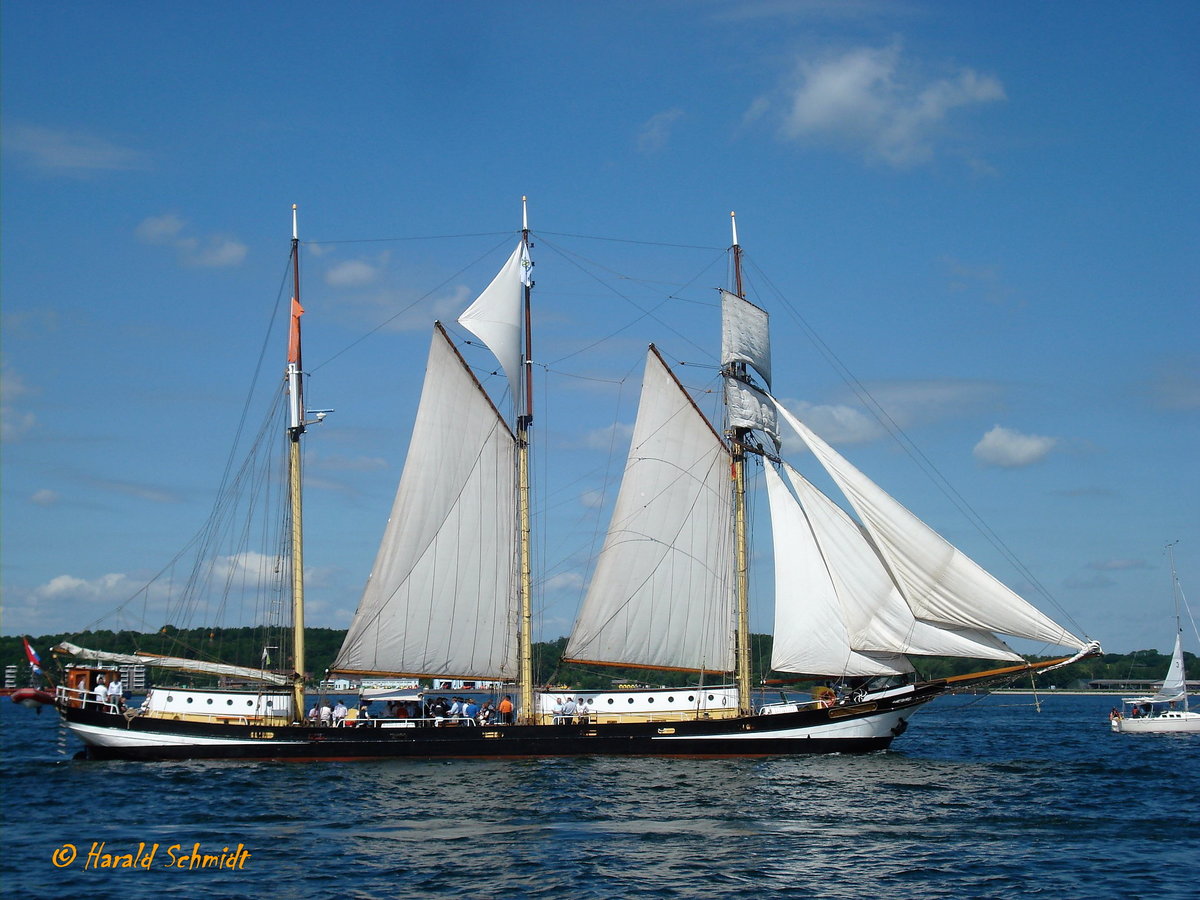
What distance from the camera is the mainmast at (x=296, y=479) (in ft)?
178

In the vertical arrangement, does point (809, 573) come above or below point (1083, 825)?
above

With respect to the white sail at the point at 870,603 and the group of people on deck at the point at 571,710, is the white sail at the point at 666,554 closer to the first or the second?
the group of people on deck at the point at 571,710

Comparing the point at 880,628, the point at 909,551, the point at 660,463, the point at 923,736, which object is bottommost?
the point at 923,736

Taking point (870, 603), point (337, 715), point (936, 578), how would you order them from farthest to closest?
point (870, 603) < point (337, 715) < point (936, 578)

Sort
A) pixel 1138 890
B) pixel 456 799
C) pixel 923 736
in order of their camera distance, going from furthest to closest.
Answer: pixel 923 736 → pixel 456 799 → pixel 1138 890

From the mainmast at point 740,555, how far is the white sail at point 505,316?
10662mm

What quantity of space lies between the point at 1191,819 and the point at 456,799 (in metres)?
25.0

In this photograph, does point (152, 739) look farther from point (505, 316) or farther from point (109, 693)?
point (505, 316)

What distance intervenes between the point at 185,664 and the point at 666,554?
76.2ft

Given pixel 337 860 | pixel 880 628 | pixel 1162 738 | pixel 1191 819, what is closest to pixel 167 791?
pixel 337 860

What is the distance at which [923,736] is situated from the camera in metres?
80.9

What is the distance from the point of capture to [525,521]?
56375mm

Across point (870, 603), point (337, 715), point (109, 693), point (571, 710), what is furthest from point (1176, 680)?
point (109, 693)

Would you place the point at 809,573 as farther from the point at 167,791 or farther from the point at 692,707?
the point at 167,791
